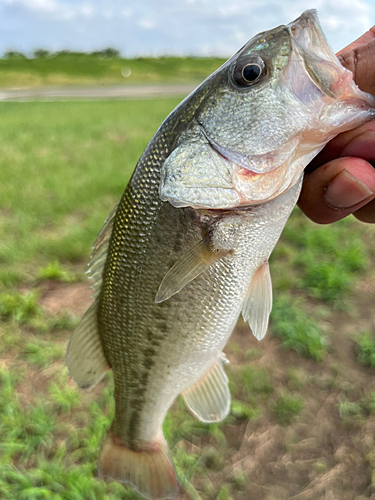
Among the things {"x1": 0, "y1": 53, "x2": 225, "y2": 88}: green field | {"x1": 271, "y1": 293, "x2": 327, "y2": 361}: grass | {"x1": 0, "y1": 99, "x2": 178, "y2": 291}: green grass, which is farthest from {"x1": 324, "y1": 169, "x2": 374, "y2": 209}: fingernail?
{"x1": 0, "y1": 53, "x2": 225, "y2": 88}: green field

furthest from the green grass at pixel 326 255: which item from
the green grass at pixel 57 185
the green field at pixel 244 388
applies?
the green grass at pixel 57 185

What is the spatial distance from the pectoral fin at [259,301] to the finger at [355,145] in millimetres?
415

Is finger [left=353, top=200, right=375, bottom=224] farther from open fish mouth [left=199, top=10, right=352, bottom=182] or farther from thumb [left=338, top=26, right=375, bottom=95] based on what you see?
open fish mouth [left=199, top=10, right=352, bottom=182]

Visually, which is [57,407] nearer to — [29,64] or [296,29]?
[296,29]

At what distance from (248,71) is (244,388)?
1768 mm

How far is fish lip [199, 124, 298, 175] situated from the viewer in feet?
3.02

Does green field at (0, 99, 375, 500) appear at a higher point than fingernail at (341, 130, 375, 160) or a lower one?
lower

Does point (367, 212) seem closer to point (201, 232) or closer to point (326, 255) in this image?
point (201, 232)

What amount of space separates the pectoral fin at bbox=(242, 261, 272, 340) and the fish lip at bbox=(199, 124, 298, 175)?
337mm

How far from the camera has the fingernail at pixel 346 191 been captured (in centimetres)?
109

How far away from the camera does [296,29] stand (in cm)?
91

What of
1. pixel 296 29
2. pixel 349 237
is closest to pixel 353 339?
pixel 349 237

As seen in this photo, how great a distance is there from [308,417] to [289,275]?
1.25 m

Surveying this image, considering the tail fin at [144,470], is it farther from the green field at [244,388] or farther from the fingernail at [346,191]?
the fingernail at [346,191]
